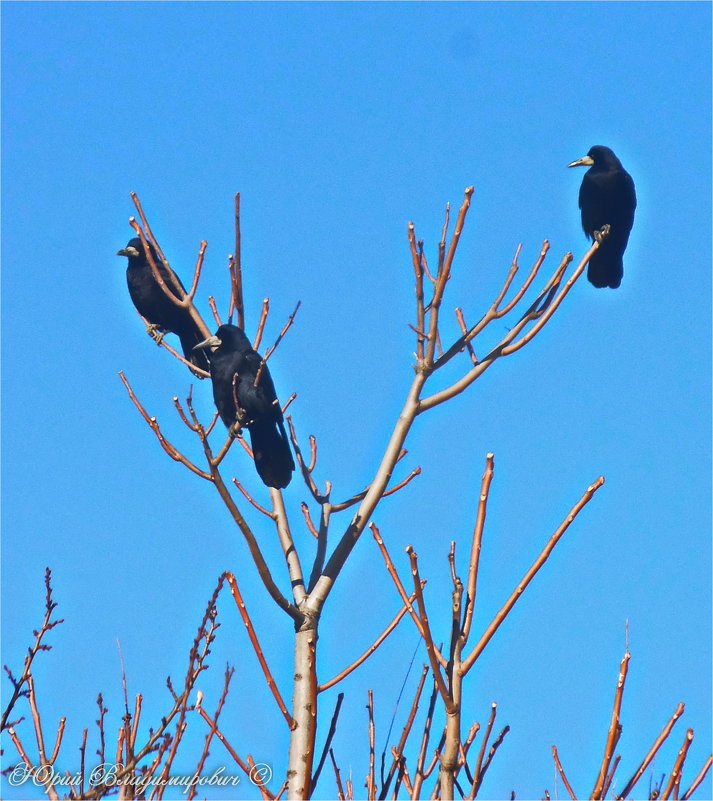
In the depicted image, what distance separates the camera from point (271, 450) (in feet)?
17.4

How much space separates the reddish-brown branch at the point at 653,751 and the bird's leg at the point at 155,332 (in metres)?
5.69

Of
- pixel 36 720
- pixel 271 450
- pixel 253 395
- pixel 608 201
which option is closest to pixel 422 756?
pixel 36 720

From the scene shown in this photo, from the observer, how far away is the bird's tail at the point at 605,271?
7547mm

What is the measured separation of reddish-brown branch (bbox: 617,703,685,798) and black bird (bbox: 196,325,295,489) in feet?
8.59

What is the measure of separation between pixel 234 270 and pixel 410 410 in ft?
3.14

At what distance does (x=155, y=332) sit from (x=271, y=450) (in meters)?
2.92

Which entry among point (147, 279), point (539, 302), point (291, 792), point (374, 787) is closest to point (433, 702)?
point (374, 787)

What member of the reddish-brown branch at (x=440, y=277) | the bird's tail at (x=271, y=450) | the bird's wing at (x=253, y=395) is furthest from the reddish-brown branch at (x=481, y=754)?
the bird's wing at (x=253, y=395)

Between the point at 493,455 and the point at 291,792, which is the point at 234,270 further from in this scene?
the point at 291,792

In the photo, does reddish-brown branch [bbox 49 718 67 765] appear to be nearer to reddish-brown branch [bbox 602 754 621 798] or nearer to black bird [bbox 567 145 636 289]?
reddish-brown branch [bbox 602 754 621 798]

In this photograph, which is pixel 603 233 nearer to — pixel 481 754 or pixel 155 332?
pixel 155 332

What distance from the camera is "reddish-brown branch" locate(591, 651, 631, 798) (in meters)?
2.42

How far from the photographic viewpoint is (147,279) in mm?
8227

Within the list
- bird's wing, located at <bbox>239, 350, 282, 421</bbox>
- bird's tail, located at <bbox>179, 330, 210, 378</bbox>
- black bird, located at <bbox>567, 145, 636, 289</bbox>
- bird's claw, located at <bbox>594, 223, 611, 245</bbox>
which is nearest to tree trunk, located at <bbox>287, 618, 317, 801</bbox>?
bird's wing, located at <bbox>239, 350, 282, 421</bbox>
